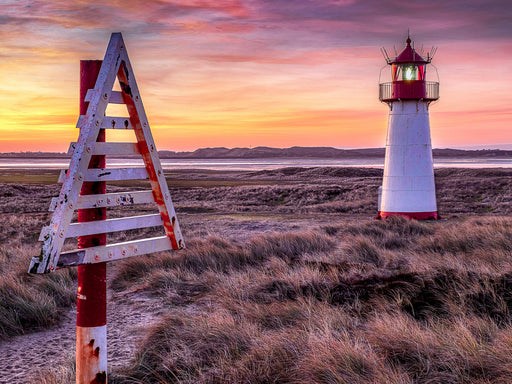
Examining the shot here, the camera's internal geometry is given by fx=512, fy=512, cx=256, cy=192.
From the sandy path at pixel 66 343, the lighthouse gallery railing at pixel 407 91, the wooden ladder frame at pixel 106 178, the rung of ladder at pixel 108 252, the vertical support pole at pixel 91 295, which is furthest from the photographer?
the lighthouse gallery railing at pixel 407 91

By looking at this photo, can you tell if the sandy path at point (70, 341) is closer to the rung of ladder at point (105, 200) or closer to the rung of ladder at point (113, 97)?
the rung of ladder at point (105, 200)

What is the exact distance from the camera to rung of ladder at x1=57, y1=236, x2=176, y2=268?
3297mm

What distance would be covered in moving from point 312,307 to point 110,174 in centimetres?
369

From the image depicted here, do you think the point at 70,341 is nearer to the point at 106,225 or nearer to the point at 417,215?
the point at 106,225

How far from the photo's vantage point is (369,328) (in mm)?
5656

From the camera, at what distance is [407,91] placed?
1638cm

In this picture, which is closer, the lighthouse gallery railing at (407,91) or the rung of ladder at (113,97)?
the rung of ladder at (113,97)

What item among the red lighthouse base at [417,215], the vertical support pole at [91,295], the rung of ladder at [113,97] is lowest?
the red lighthouse base at [417,215]

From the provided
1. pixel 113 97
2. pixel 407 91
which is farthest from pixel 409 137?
pixel 113 97

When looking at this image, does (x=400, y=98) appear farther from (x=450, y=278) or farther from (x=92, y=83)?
(x=92, y=83)

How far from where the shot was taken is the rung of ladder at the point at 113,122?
3322mm

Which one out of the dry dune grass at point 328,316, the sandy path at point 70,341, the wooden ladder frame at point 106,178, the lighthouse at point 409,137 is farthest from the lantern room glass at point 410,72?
the wooden ladder frame at point 106,178

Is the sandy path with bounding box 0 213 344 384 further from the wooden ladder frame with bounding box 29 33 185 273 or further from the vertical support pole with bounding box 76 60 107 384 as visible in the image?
the wooden ladder frame with bounding box 29 33 185 273

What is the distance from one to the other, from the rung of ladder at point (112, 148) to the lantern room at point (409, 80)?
558 inches
